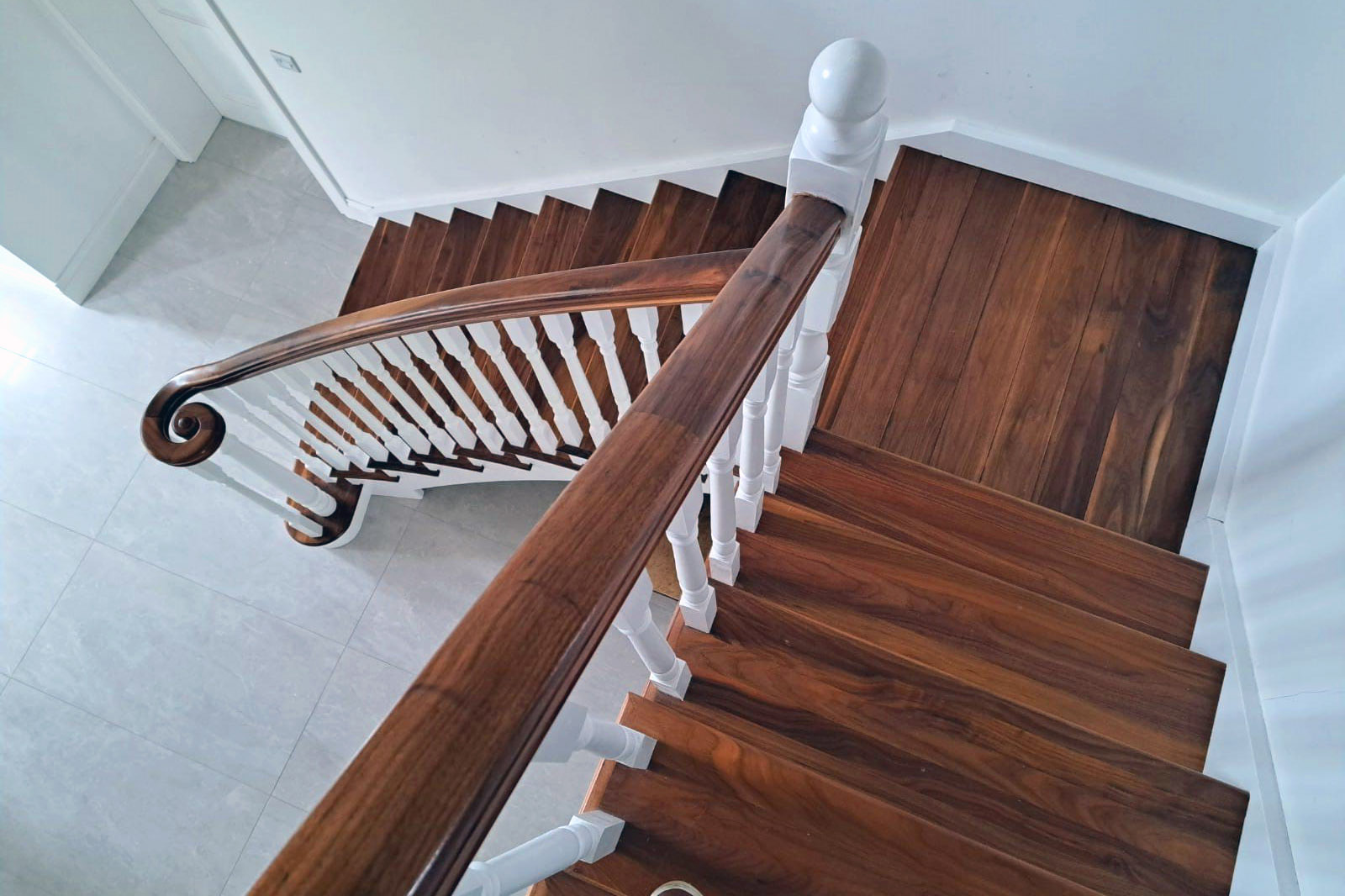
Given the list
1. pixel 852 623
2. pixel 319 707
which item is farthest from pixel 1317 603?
pixel 319 707

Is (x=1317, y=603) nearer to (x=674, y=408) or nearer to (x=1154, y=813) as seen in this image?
(x=1154, y=813)

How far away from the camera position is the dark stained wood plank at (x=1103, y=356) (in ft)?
6.20

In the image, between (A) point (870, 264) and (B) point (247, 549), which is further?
(B) point (247, 549)

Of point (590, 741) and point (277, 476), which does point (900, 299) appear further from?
point (277, 476)

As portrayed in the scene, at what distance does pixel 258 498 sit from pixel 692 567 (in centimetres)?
192

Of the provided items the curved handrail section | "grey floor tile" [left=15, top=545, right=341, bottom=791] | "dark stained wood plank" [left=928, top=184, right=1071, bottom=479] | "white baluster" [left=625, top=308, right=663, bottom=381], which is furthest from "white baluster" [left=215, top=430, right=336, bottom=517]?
"dark stained wood plank" [left=928, top=184, right=1071, bottom=479]

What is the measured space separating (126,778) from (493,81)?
2.62 m

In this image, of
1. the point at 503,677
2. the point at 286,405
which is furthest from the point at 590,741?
the point at 286,405

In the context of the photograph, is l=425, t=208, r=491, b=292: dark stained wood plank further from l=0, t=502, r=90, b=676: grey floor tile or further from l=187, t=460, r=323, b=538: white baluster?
l=0, t=502, r=90, b=676: grey floor tile

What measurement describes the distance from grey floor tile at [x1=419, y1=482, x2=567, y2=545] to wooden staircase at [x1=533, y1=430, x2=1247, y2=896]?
1618mm

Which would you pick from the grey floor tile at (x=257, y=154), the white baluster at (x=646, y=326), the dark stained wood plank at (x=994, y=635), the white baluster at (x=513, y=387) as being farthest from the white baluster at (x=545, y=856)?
the grey floor tile at (x=257, y=154)

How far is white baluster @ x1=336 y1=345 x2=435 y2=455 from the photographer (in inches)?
78.3

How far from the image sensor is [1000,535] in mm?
1630

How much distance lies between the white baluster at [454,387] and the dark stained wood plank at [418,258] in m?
1.17
